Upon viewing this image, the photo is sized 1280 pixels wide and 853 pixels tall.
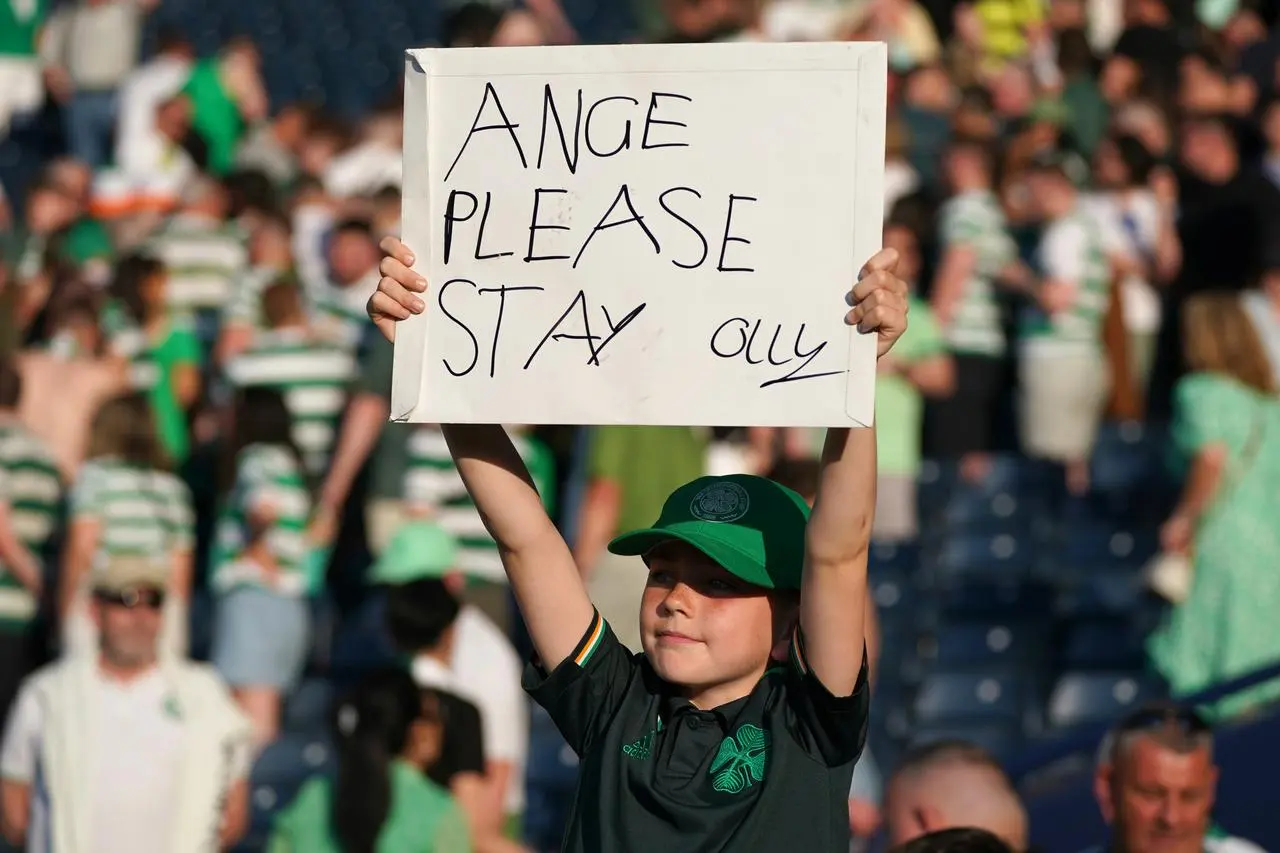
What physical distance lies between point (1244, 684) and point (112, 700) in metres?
2.97

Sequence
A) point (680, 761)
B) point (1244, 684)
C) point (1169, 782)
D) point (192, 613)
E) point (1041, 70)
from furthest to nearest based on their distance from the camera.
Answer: point (1041, 70) → point (192, 613) → point (1244, 684) → point (1169, 782) → point (680, 761)

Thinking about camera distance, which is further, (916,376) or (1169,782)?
(916,376)

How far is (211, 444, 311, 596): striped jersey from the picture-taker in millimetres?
8102

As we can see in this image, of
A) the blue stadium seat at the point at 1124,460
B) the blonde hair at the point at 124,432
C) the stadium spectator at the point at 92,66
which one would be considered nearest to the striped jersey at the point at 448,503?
the blonde hair at the point at 124,432

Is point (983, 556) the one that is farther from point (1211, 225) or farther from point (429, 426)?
point (429, 426)

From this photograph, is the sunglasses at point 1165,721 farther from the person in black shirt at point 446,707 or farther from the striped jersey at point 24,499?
the striped jersey at point 24,499

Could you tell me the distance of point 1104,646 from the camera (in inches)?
334

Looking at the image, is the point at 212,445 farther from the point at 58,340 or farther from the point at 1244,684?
the point at 1244,684

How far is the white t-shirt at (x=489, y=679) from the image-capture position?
668 cm

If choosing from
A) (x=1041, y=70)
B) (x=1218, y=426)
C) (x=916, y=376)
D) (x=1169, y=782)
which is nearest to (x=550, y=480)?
(x=916, y=376)

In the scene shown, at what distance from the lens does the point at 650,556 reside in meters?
3.25

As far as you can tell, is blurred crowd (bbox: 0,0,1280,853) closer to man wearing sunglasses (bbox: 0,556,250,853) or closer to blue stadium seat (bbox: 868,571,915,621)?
man wearing sunglasses (bbox: 0,556,250,853)

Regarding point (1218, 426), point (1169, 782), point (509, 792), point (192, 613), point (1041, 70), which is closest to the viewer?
point (1169, 782)

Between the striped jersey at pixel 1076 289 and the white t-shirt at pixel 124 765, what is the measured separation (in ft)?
14.7
